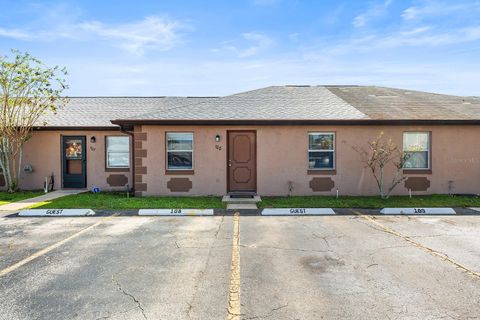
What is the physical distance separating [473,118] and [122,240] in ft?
44.1

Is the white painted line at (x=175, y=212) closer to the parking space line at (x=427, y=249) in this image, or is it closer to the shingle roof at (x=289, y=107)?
the shingle roof at (x=289, y=107)

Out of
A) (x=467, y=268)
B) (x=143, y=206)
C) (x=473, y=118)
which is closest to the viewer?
(x=467, y=268)

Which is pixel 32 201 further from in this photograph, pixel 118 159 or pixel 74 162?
pixel 118 159

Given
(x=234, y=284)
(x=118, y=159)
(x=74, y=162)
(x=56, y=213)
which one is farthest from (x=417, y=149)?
(x=74, y=162)

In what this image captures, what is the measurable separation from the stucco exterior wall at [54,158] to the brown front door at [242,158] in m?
5.09

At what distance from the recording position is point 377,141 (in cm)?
1234

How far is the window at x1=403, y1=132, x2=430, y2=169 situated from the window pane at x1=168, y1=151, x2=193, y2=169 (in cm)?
872

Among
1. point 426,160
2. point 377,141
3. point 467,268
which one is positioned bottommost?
point 467,268

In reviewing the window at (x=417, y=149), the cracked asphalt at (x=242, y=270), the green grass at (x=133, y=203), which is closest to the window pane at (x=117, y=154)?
the green grass at (x=133, y=203)

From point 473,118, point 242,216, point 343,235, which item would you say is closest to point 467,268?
point 343,235

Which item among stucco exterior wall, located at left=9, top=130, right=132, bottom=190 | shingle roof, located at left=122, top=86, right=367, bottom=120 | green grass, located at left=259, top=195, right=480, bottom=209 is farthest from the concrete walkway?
green grass, located at left=259, top=195, right=480, bottom=209

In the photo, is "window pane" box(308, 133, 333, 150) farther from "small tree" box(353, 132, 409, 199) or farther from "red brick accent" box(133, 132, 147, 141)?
"red brick accent" box(133, 132, 147, 141)

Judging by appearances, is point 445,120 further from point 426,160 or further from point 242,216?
point 242,216

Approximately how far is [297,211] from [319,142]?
3914 mm
